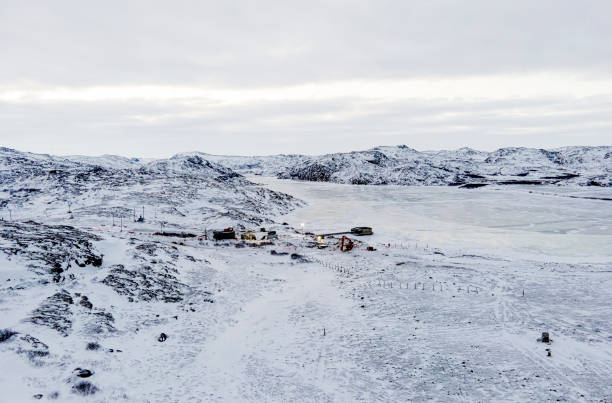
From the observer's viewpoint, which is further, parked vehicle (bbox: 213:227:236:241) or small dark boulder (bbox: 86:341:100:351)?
parked vehicle (bbox: 213:227:236:241)

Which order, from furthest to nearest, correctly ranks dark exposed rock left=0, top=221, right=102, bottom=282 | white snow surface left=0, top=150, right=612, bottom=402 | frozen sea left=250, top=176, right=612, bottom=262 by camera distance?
frozen sea left=250, top=176, right=612, bottom=262 < dark exposed rock left=0, top=221, right=102, bottom=282 < white snow surface left=0, top=150, right=612, bottom=402

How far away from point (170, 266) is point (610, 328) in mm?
31819

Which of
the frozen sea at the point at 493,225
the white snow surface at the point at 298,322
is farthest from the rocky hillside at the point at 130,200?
the white snow surface at the point at 298,322

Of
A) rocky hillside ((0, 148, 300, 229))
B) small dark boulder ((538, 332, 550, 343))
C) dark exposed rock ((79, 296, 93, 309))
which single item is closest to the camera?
small dark boulder ((538, 332, 550, 343))

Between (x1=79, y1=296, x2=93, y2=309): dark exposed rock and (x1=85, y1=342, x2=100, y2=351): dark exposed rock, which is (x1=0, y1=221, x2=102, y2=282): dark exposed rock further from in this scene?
(x1=85, y1=342, x2=100, y2=351): dark exposed rock

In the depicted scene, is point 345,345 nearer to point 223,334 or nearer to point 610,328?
point 223,334

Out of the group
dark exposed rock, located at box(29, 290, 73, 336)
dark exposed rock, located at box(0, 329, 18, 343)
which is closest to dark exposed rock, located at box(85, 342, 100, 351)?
dark exposed rock, located at box(29, 290, 73, 336)

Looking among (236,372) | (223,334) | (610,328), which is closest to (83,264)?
(223,334)

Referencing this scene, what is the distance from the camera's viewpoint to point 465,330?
22562 mm

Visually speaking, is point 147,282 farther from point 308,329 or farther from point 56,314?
point 308,329

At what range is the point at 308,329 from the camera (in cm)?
2269

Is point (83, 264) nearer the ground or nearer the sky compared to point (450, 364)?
nearer the sky

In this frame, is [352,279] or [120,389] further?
[352,279]

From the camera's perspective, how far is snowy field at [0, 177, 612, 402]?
628 inches
